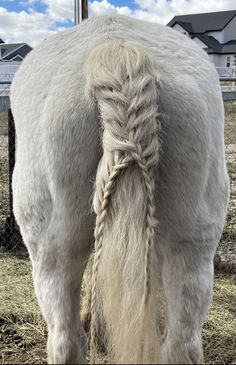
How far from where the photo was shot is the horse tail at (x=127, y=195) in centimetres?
134

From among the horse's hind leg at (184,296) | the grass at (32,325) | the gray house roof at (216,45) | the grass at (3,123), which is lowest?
the grass at (32,325)

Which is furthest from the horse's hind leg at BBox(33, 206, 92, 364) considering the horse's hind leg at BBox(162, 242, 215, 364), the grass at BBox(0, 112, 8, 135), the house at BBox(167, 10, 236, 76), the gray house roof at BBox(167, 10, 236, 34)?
the gray house roof at BBox(167, 10, 236, 34)

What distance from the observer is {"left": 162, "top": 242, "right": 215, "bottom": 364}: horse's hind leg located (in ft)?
4.86

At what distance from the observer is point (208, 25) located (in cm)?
5156

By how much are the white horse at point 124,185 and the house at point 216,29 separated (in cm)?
4666

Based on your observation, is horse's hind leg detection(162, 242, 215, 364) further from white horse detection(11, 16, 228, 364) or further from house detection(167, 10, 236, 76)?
house detection(167, 10, 236, 76)

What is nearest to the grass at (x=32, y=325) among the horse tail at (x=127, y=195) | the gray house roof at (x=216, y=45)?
the horse tail at (x=127, y=195)

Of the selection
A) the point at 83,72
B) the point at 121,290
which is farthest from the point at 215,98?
the point at 121,290

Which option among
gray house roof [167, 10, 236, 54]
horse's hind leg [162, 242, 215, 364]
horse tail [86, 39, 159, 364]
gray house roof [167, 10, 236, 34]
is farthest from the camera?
gray house roof [167, 10, 236, 34]

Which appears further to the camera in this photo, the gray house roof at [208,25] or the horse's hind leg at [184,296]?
the gray house roof at [208,25]

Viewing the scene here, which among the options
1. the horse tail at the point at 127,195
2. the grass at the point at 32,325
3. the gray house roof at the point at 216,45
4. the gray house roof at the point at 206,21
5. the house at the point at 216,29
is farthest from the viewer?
the gray house roof at the point at 206,21

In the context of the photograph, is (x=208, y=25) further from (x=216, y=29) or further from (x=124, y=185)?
(x=124, y=185)

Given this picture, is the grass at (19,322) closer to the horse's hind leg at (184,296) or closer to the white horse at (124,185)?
the white horse at (124,185)

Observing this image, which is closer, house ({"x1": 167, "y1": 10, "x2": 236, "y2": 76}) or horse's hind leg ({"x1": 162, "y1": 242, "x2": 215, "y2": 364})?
horse's hind leg ({"x1": 162, "y1": 242, "x2": 215, "y2": 364})
